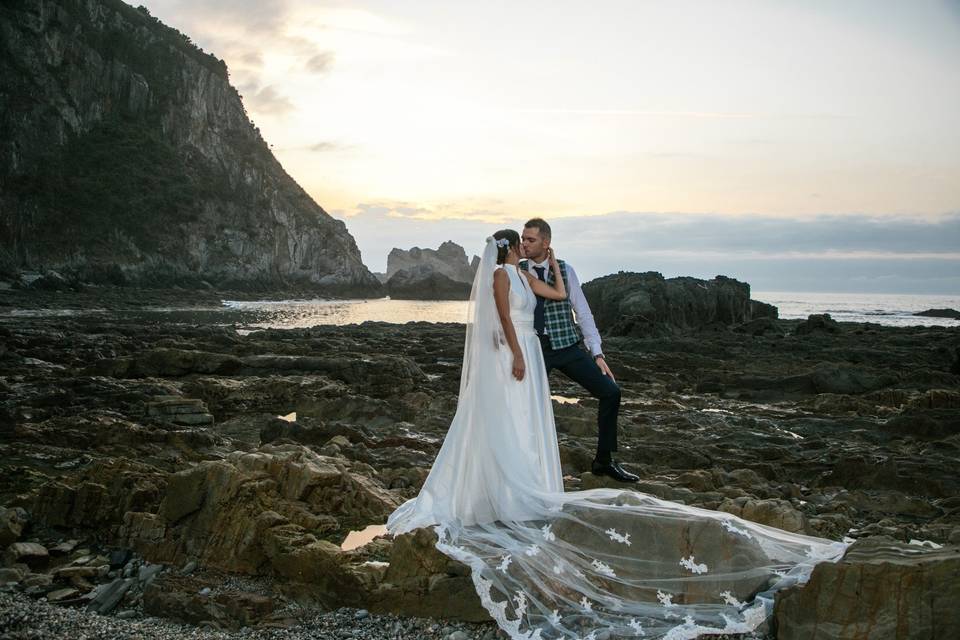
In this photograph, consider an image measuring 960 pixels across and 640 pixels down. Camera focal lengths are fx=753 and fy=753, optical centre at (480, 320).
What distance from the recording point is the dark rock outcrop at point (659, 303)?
34356 millimetres

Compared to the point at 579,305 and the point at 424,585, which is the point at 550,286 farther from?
the point at 424,585

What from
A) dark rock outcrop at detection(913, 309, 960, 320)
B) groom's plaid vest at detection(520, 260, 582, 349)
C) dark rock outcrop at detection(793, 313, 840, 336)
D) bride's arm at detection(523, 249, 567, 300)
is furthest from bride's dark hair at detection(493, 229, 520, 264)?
dark rock outcrop at detection(913, 309, 960, 320)

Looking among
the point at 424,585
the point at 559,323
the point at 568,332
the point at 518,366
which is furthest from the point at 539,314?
the point at 424,585

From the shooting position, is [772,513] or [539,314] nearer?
[772,513]

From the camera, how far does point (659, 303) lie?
36.0m

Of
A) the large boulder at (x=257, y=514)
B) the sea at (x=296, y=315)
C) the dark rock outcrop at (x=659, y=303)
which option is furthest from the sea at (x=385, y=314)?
the large boulder at (x=257, y=514)

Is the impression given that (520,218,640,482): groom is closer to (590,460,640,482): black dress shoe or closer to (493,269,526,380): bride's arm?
(590,460,640,482): black dress shoe

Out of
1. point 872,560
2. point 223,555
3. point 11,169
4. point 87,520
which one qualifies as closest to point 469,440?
point 223,555

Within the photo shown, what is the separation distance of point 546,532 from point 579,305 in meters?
2.12

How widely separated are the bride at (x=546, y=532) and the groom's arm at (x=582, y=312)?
0.24 m

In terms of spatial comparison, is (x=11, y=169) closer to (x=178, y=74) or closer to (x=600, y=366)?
(x=178, y=74)

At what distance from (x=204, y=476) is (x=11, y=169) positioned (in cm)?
9498

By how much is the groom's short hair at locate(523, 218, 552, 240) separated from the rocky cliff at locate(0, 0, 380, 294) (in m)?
68.9

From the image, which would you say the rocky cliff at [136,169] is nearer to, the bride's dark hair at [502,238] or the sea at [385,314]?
the sea at [385,314]
